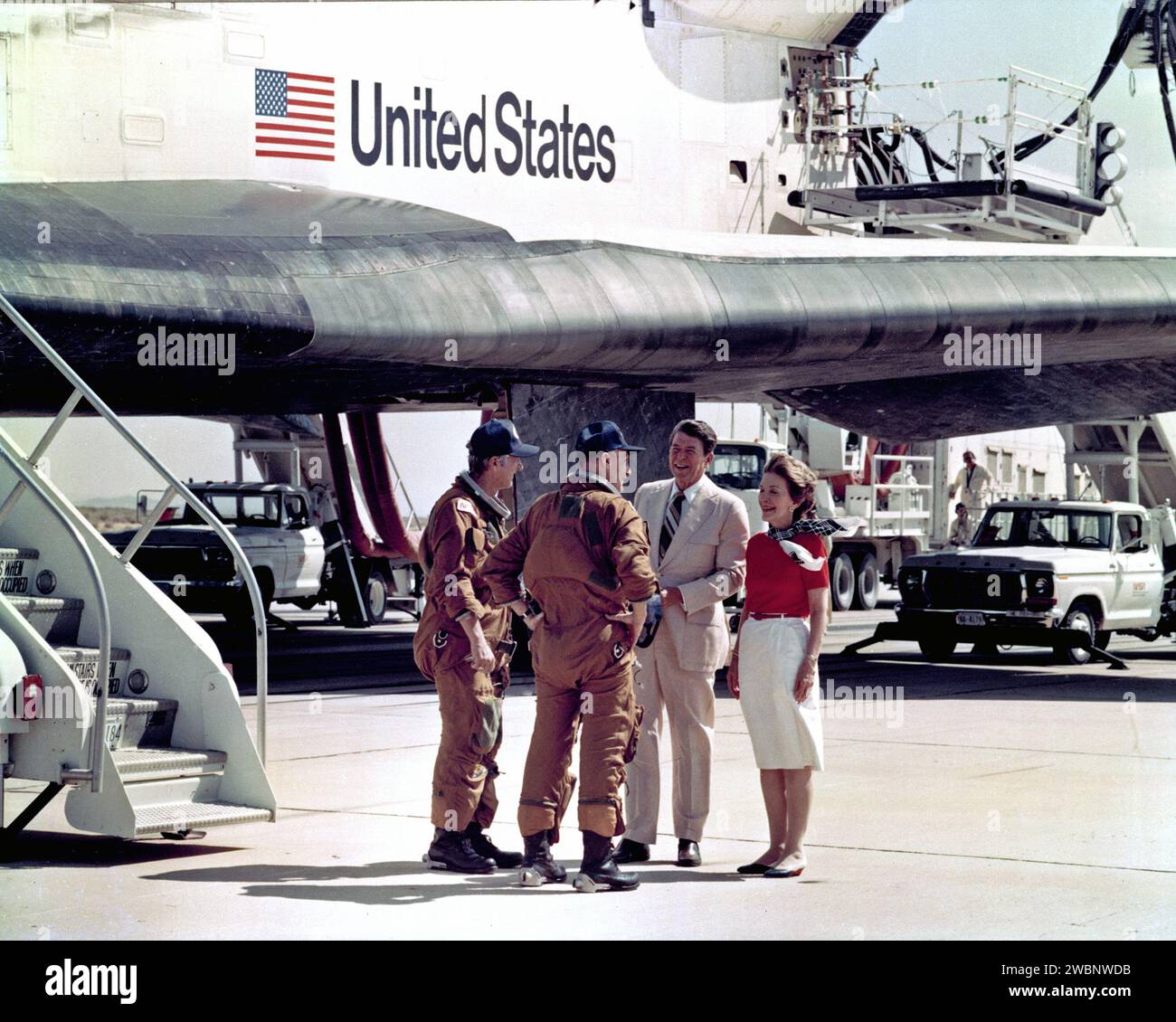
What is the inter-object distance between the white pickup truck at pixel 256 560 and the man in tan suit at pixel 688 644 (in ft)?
45.4

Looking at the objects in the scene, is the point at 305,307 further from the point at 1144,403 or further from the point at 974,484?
the point at 974,484

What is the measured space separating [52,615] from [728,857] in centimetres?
317

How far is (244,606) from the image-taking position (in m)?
20.8

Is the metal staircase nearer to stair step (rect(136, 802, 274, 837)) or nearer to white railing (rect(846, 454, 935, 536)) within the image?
stair step (rect(136, 802, 274, 837))

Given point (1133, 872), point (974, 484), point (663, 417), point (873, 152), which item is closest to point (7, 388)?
point (663, 417)

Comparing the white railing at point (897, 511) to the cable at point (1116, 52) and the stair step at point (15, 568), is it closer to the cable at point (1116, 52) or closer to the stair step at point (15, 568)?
the cable at point (1116, 52)

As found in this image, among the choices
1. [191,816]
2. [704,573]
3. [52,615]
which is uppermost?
[704,573]

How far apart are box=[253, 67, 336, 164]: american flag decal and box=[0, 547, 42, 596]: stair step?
15.7 feet

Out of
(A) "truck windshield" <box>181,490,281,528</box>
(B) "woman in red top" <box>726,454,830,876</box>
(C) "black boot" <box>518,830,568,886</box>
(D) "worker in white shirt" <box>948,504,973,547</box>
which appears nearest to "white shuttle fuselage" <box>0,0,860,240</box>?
(B) "woman in red top" <box>726,454,830,876</box>

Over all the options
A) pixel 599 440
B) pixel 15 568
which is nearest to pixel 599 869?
pixel 599 440

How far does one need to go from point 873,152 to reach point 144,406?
8456 mm

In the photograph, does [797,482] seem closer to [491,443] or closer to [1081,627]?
[491,443]

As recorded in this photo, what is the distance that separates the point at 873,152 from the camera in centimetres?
1723

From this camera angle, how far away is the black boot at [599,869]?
19.7 feet
